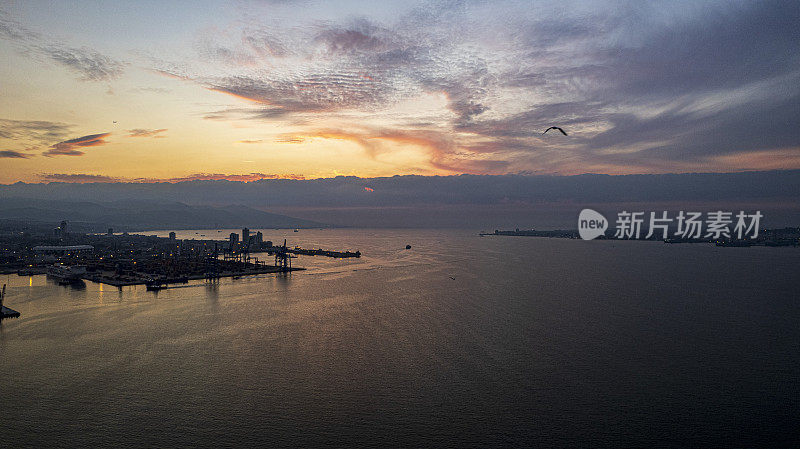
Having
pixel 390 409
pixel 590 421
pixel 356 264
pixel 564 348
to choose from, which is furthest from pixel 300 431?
pixel 356 264

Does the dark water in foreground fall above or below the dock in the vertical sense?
below

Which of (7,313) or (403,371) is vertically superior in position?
(7,313)

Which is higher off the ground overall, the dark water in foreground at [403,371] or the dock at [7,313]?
the dock at [7,313]

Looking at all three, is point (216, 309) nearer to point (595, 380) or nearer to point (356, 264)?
point (595, 380)

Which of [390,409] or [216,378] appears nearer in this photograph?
[390,409]

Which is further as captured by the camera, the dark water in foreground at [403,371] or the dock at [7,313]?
the dock at [7,313]

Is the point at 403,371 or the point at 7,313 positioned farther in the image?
the point at 7,313

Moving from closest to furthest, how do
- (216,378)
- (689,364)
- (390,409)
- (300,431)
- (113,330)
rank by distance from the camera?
(300,431) < (390,409) < (216,378) < (689,364) < (113,330)

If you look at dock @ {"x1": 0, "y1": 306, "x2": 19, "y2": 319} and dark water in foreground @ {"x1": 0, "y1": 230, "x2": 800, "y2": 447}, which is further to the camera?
dock @ {"x1": 0, "y1": 306, "x2": 19, "y2": 319}
